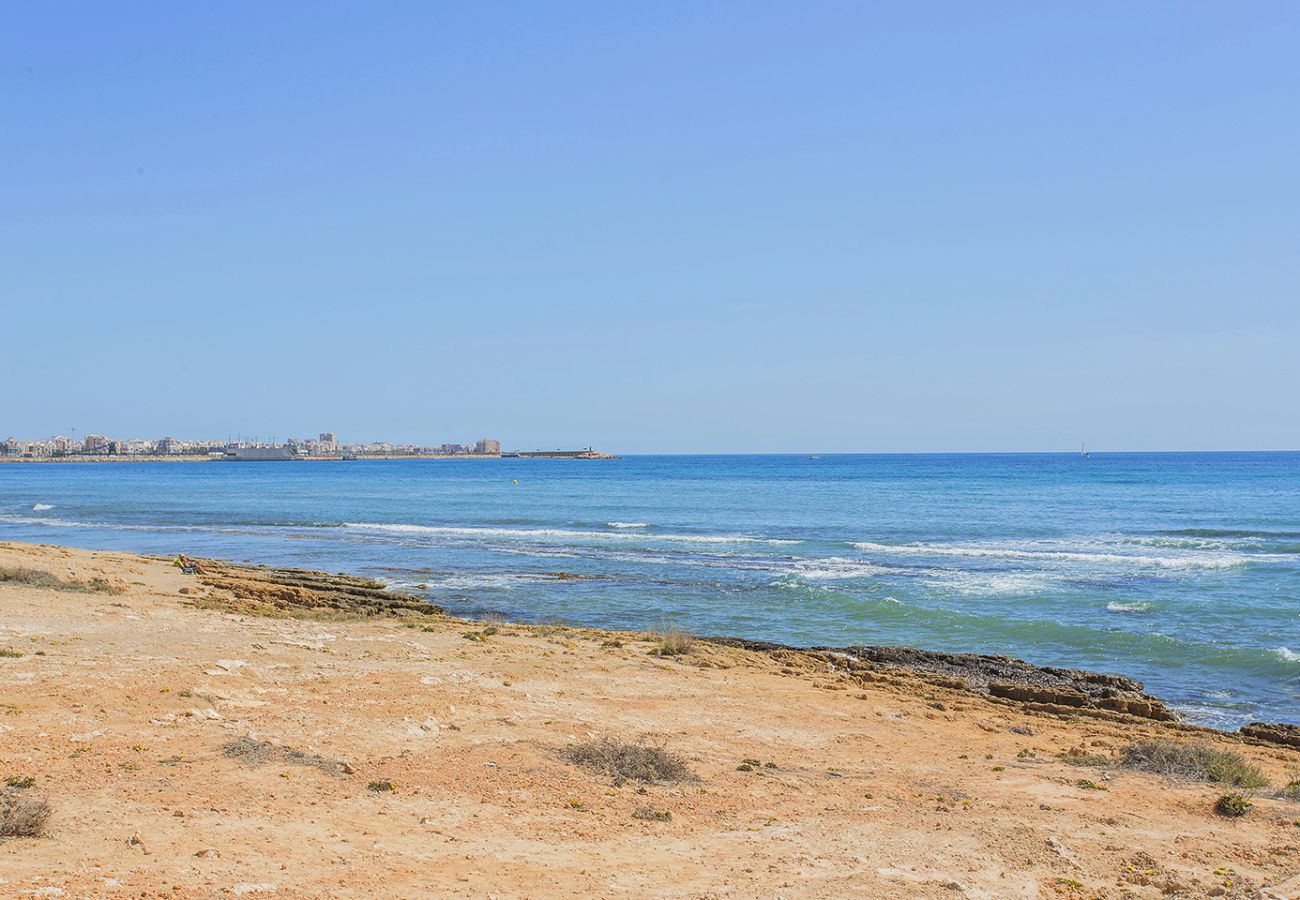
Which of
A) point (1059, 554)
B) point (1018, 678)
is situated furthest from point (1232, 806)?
point (1059, 554)

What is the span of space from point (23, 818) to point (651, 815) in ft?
15.9

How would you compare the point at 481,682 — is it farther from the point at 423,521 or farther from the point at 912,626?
the point at 423,521

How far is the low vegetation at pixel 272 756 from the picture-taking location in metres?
9.28

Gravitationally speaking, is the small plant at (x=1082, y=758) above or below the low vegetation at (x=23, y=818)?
below

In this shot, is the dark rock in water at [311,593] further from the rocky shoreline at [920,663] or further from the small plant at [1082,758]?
the small plant at [1082,758]

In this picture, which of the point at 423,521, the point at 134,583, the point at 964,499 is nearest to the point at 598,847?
the point at 134,583

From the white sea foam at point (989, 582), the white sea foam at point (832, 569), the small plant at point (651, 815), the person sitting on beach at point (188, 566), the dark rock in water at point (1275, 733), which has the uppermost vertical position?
the small plant at point (651, 815)

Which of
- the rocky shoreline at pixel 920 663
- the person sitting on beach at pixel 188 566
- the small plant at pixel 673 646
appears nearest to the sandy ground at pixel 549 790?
the rocky shoreline at pixel 920 663

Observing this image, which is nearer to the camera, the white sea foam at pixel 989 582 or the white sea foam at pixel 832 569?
the white sea foam at pixel 989 582

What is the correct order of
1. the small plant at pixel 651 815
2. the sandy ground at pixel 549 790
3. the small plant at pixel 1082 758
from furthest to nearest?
the small plant at pixel 1082 758, the small plant at pixel 651 815, the sandy ground at pixel 549 790

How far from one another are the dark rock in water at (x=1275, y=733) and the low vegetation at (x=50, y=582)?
71.9 ft

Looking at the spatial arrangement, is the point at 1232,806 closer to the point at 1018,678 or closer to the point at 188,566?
the point at 1018,678

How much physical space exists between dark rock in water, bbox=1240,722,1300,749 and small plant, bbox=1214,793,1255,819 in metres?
4.67

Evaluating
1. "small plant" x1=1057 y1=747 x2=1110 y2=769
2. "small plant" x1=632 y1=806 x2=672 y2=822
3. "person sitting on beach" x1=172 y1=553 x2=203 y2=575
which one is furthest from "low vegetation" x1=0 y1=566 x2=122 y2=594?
"small plant" x1=1057 y1=747 x2=1110 y2=769
